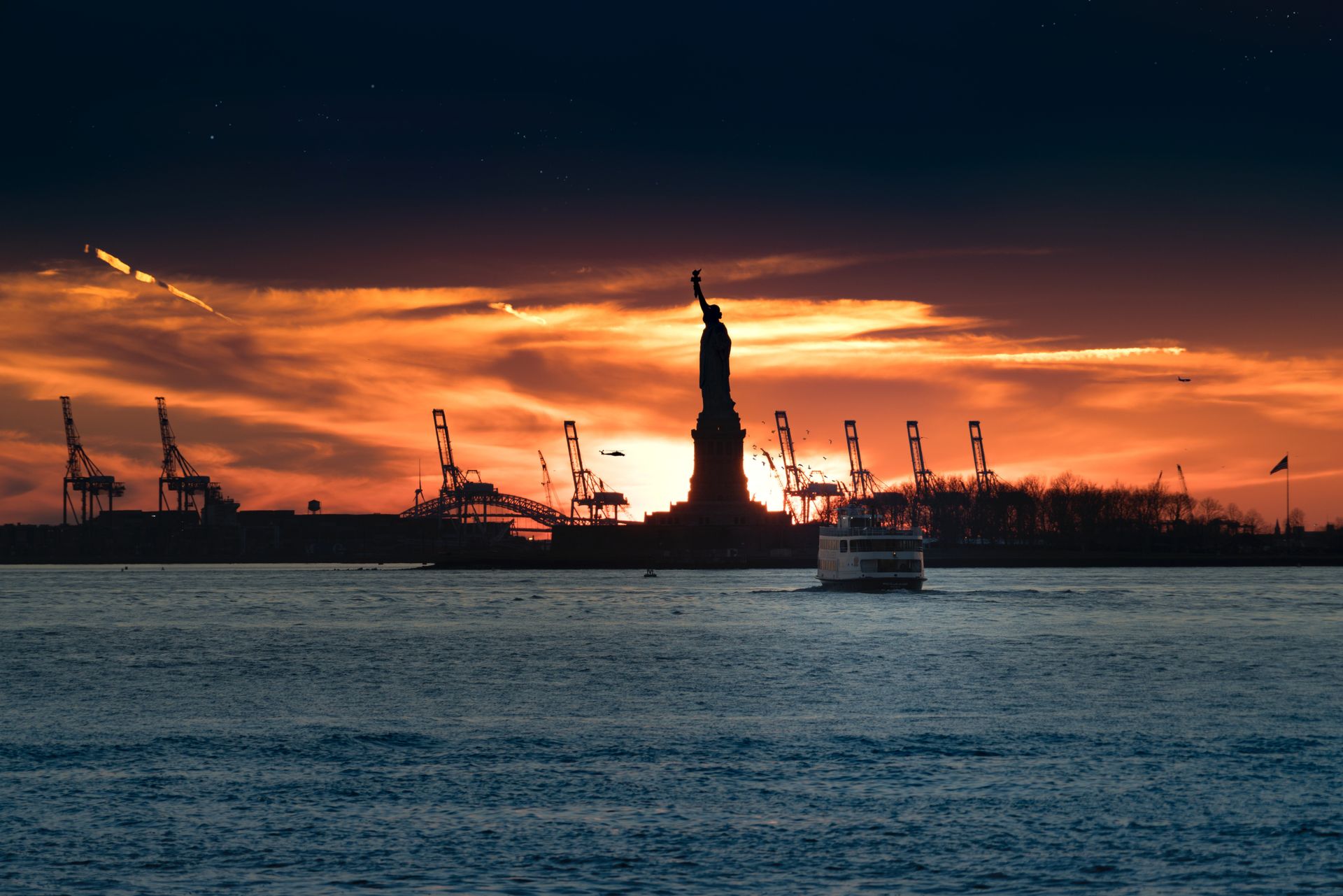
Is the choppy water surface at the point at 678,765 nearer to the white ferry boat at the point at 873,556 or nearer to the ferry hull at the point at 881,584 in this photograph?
the ferry hull at the point at 881,584

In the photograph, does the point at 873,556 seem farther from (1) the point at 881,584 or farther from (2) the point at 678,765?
(2) the point at 678,765

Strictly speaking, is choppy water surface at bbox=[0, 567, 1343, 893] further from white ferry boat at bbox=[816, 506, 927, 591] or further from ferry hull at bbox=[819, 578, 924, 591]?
white ferry boat at bbox=[816, 506, 927, 591]

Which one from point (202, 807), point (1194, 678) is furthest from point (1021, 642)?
point (202, 807)

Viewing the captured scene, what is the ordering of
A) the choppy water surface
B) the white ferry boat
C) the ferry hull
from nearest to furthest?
the choppy water surface
the ferry hull
the white ferry boat

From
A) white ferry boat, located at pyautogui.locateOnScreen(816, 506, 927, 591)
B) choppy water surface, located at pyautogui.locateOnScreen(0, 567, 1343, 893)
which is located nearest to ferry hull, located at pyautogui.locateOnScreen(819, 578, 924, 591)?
white ferry boat, located at pyautogui.locateOnScreen(816, 506, 927, 591)

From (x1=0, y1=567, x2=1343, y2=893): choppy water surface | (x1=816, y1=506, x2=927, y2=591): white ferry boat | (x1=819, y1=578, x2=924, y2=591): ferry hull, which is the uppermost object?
(x1=816, y1=506, x2=927, y2=591): white ferry boat

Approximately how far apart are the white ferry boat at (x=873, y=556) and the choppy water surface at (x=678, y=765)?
3996 centimetres

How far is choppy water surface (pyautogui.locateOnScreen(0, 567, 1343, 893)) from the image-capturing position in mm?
22781

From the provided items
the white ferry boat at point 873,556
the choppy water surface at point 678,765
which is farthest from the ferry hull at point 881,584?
the choppy water surface at point 678,765

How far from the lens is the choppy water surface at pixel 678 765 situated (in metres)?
22.8

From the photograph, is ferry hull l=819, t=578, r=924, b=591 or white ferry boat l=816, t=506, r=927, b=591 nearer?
ferry hull l=819, t=578, r=924, b=591

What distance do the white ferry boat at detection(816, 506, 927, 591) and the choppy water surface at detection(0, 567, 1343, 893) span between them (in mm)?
39962

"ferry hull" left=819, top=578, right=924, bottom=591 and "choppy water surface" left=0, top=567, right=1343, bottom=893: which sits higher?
"ferry hull" left=819, top=578, right=924, bottom=591

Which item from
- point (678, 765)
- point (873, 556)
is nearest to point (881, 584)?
point (873, 556)
